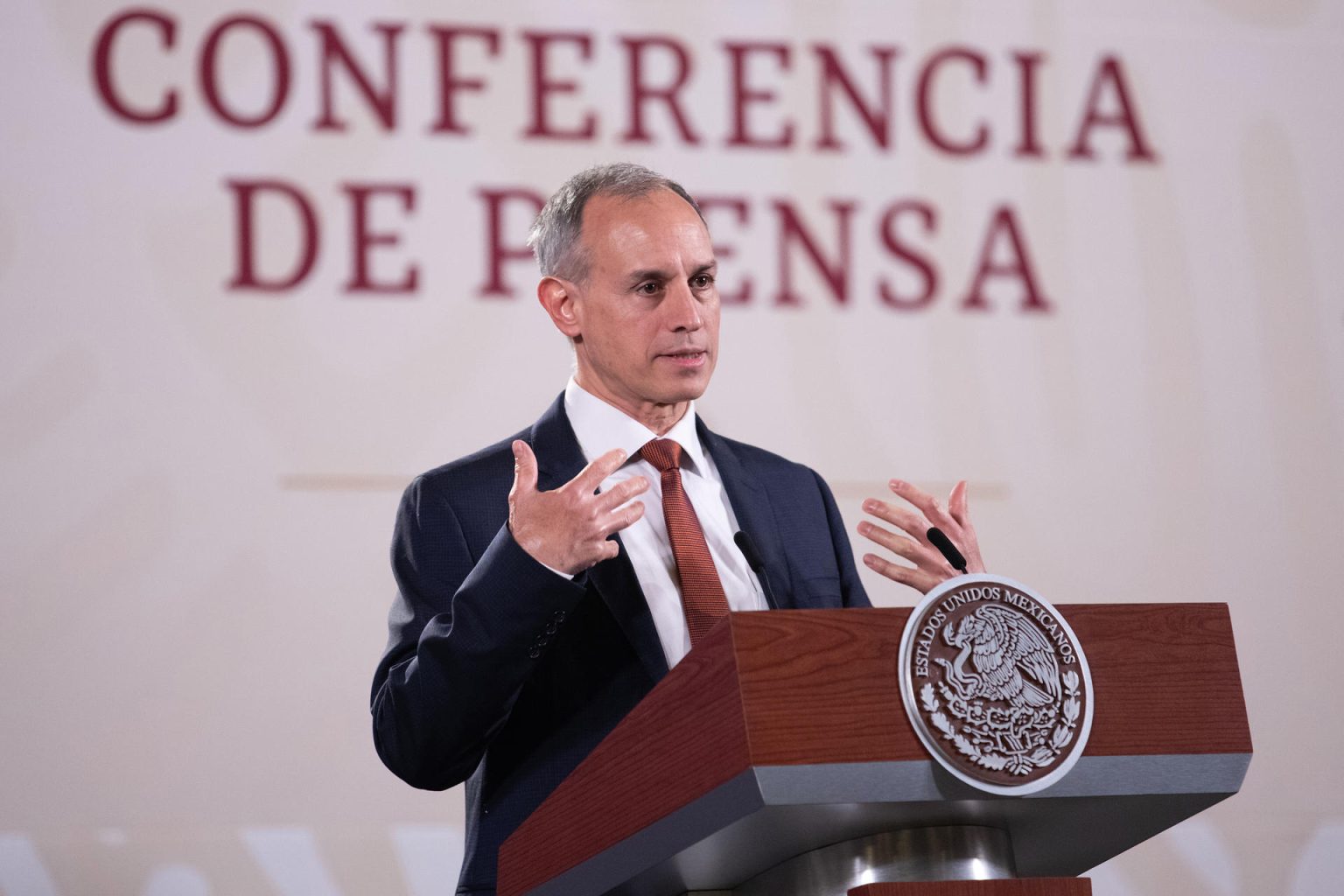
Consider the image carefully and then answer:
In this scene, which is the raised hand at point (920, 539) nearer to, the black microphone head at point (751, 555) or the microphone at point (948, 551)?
the microphone at point (948, 551)

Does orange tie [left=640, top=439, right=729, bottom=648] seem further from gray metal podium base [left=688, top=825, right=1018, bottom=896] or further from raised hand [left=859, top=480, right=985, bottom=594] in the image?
gray metal podium base [left=688, top=825, right=1018, bottom=896]

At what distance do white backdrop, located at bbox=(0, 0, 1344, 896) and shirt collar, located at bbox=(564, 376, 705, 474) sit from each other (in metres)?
1.17

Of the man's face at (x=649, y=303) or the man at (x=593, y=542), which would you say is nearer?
the man at (x=593, y=542)

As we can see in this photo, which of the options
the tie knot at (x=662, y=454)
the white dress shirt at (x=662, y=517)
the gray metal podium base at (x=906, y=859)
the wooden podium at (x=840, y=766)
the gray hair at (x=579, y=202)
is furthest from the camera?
the gray hair at (x=579, y=202)

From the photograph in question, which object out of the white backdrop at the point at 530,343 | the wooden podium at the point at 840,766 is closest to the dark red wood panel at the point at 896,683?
the wooden podium at the point at 840,766

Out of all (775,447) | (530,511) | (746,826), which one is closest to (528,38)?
(775,447)

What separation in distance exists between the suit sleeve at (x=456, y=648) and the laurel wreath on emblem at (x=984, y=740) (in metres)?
0.49

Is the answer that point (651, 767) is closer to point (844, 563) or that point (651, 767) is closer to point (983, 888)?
point (983, 888)

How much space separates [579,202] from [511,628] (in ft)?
2.69

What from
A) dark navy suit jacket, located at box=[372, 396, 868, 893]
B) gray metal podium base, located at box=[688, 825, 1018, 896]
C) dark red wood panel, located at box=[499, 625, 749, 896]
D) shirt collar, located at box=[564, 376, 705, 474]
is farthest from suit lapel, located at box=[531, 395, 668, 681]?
gray metal podium base, located at box=[688, 825, 1018, 896]

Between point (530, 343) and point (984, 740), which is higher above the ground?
point (530, 343)

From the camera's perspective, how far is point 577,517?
5.02ft

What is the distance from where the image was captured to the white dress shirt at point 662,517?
191 cm

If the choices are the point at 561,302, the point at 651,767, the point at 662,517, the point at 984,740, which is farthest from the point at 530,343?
the point at 984,740
